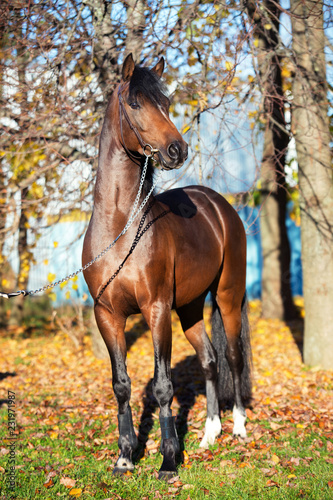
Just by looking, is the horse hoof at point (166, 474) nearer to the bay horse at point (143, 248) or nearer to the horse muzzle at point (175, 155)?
the bay horse at point (143, 248)

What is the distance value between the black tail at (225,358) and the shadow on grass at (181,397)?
0.27 metres

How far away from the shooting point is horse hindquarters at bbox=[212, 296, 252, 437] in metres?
4.68

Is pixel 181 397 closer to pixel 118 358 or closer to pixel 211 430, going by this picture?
pixel 211 430

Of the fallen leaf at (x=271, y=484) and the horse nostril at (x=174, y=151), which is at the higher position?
the horse nostril at (x=174, y=151)

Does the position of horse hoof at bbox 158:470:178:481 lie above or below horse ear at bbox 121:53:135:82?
below

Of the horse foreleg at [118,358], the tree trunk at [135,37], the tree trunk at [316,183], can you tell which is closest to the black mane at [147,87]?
the horse foreleg at [118,358]

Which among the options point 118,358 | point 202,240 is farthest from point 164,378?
point 202,240

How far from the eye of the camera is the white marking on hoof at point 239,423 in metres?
4.33

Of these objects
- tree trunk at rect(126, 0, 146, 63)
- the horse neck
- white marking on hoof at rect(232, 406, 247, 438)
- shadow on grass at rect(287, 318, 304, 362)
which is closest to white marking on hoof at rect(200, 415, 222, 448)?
white marking on hoof at rect(232, 406, 247, 438)

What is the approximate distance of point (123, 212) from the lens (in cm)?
356

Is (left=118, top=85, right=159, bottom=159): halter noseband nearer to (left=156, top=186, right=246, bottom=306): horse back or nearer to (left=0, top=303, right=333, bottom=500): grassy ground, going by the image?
(left=156, top=186, right=246, bottom=306): horse back

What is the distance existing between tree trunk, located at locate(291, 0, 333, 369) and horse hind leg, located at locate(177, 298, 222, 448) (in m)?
2.18

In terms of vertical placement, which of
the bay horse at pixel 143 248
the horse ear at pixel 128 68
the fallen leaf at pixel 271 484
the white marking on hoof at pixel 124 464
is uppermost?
the horse ear at pixel 128 68

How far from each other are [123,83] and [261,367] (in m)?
4.86
